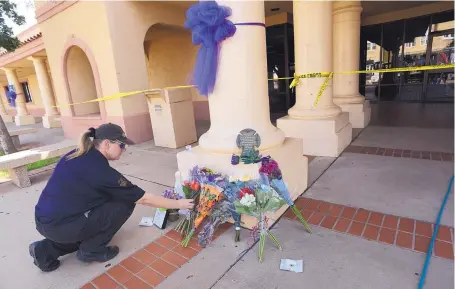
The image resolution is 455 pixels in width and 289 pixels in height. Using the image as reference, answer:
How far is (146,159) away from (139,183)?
1.33m

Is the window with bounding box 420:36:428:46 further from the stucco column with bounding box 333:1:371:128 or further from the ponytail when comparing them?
the ponytail

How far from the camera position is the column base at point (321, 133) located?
438 cm

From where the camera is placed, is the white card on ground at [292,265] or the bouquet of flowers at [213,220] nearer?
the white card on ground at [292,265]

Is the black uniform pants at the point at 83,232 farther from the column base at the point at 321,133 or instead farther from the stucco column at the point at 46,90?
the stucco column at the point at 46,90

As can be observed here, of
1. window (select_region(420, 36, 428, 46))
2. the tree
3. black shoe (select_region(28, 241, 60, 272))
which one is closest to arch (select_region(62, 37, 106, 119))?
the tree

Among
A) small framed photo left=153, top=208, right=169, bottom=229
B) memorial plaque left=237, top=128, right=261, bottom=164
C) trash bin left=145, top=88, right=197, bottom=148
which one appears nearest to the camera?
memorial plaque left=237, top=128, right=261, bottom=164

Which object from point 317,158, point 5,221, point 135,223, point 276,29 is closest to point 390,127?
point 317,158

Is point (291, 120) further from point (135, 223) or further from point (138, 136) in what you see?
point (138, 136)

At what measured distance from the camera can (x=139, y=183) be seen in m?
4.05

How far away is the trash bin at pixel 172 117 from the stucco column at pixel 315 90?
7.35ft

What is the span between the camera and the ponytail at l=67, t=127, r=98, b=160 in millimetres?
2117

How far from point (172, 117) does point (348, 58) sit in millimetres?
4116

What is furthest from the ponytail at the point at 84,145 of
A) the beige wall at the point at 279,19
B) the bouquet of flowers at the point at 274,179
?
the beige wall at the point at 279,19

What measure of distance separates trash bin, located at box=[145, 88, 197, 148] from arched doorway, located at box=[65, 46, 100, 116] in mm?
3421
